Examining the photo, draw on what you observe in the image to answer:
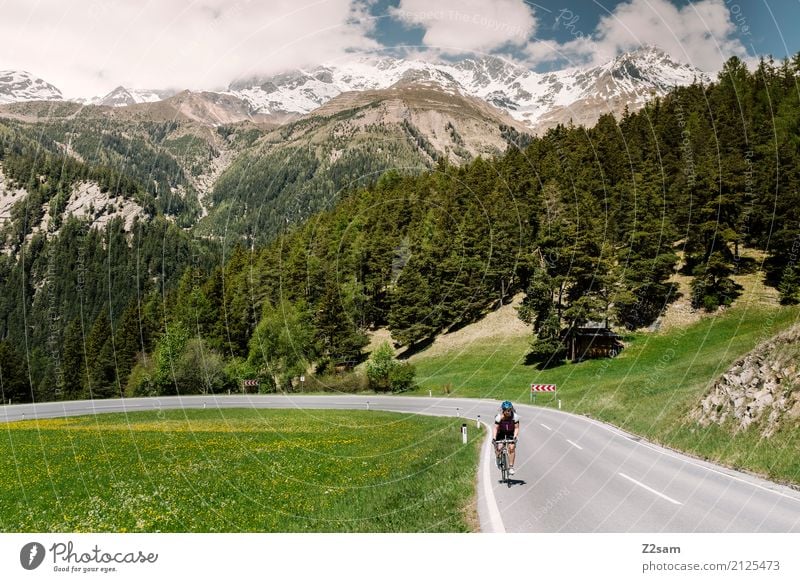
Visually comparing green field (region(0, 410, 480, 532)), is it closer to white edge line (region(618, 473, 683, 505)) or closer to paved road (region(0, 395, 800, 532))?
paved road (region(0, 395, 800, 532))

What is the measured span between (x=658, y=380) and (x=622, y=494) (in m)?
34.4

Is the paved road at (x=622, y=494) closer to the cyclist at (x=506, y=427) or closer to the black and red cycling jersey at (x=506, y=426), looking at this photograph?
the cyclist at (x=506, y=427)

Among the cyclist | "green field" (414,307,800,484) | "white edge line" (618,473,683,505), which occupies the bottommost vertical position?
"green field" (414,307,800,484)

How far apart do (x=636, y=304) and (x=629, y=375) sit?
52.3 ft

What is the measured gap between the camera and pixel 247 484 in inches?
486

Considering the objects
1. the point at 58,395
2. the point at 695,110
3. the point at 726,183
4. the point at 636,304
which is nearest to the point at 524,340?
the point at 636,304

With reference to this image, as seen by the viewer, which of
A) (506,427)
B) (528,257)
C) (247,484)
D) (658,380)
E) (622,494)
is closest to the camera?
(622,494)

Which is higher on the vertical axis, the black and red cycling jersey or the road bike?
the black and red cycling jersey

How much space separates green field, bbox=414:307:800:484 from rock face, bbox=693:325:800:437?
38 cm

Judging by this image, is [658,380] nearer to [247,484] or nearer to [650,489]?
[650,489]

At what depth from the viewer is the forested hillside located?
5069cm

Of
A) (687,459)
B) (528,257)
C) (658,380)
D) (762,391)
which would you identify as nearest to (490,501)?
(762,391)

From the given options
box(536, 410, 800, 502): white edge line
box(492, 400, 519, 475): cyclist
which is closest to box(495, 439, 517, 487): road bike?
box(492, 400, 519, 475): cyclist

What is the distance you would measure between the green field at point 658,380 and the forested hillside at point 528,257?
13.5ft
